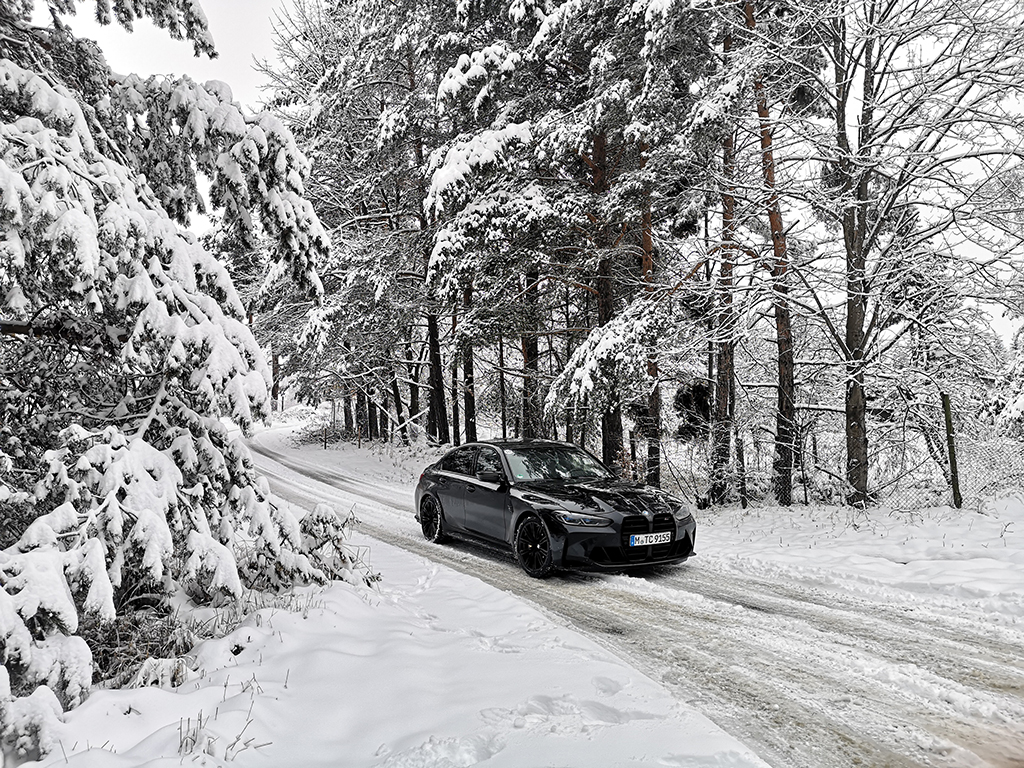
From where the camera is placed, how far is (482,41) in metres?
14.3

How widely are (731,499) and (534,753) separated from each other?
9.50 m

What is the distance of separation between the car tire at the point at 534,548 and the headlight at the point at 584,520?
0.28 m

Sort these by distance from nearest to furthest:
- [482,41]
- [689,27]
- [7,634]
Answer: [7,634] → [689,27] → [482,41]

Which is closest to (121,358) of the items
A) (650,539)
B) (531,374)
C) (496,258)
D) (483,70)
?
(650,539)

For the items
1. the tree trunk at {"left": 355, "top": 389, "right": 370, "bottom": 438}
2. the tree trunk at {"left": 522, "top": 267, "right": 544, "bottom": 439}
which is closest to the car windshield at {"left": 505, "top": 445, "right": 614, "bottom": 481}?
the tree trunk at {"left": 522, "top": 267, "right": 544, "bottom": 439}

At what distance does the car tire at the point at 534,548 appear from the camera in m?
7.29

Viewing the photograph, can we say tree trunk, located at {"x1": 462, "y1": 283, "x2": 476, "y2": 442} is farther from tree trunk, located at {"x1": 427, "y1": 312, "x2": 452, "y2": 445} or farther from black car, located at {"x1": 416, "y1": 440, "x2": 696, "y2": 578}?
black car, located at {"x1": 416, "y1": 440, "x2": 696, "y2": 578}

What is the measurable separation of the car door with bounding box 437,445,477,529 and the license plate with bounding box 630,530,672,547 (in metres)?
2.85

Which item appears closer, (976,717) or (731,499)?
(976,717)

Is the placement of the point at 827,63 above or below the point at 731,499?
above

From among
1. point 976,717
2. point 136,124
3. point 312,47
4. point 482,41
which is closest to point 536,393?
point 482,41

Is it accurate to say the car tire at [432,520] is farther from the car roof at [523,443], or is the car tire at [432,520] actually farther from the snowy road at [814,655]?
the snowy road at [814,655]

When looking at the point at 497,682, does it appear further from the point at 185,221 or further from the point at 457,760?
the point at 185,221

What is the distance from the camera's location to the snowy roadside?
10.8 ft
